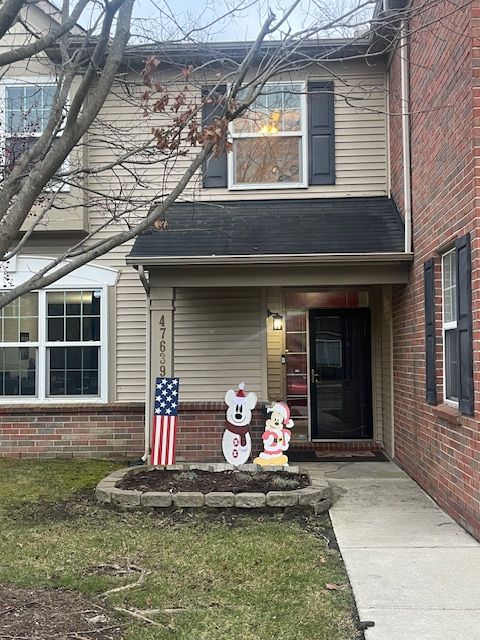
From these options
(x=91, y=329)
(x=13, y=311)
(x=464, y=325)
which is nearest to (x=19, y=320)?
(x=13, y=311)

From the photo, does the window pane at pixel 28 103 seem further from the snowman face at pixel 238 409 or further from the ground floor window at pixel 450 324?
the ground floor window at pixel 450 324

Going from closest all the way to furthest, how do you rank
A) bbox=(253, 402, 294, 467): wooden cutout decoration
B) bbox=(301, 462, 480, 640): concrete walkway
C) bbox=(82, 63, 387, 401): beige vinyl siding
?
bbox=(301, 462, 480, 640): concrete walkway < bbox=(253, 402, 294, 467): wooden cutout decoration < bbox=(82, 63, 387, 401): beige vinyl siding

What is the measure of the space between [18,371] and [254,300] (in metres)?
3.74

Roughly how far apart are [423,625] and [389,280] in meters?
4.85

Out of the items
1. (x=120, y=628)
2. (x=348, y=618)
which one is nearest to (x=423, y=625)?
(x=348, y=618)

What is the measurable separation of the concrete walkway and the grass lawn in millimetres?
183

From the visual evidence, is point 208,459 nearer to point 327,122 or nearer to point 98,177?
point 98,177

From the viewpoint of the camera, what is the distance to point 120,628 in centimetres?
352

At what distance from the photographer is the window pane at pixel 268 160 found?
30.5ft

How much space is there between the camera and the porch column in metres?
7.72

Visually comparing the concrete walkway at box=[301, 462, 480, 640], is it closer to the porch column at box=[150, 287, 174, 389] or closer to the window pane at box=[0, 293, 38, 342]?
the porch column at box=[150, 287, 174, 389]

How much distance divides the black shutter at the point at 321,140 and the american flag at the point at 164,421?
3.88m

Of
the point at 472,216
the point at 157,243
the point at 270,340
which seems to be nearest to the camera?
the point at 472,216

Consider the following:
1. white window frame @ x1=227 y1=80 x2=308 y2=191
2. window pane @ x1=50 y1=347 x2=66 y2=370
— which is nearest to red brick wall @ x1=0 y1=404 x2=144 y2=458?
window pane @ x1=50 y1=347 x2=66 y2=370
